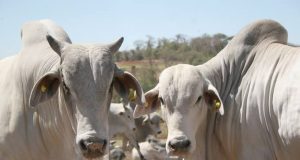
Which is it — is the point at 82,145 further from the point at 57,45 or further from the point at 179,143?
the point at 179,143

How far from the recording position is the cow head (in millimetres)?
4484

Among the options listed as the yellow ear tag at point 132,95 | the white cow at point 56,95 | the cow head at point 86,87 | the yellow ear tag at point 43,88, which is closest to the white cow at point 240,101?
the yellow ear tag at point 132,95

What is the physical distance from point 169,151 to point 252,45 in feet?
5.22

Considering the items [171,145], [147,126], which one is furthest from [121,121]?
[171,145]

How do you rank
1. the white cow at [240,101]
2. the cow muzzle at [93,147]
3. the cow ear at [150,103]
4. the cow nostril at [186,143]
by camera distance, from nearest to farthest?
the cow muzzle at [93,147]
the white cow at [240,101]
the cow nostril at [186,143]
the cow ear at [150,103]

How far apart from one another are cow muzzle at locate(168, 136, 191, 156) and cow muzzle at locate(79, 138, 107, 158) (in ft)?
3.83

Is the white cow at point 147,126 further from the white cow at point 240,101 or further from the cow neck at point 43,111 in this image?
the cow neck at point 43,111

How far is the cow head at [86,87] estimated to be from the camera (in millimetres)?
4484

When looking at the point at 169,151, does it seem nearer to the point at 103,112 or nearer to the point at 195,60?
the point at 103,112

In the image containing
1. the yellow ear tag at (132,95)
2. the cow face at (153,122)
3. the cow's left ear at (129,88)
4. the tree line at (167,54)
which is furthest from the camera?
the tree line at (167,54)

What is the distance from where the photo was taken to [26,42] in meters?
5.72

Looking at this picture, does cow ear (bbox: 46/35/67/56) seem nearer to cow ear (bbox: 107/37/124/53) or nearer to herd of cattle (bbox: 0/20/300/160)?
herd of cattle (bbox: 0/20/300/160)

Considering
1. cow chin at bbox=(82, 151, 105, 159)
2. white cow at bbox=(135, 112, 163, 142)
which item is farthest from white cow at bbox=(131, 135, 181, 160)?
cow chin at bbox=(82, 151, 105, 159)

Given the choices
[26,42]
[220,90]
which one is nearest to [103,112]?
[26,42]
